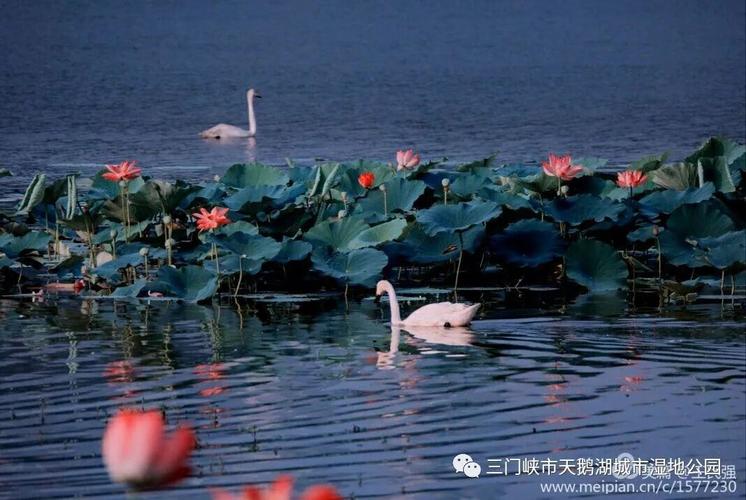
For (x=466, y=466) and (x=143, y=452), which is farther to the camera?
(x=466, y=466)

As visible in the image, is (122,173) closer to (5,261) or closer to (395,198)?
(5,261)

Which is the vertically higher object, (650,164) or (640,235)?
(650,164)

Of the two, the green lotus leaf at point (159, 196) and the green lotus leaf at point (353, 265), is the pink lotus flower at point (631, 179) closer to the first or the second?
the green lotus leaf at point (353, 265)

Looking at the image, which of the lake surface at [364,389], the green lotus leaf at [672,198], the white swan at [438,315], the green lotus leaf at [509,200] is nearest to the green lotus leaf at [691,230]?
the green lotus leaf at [672,198]

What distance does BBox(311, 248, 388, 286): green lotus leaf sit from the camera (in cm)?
828

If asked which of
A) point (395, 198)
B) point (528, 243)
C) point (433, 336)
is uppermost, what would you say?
point (395, 198)

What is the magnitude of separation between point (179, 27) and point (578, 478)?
2110 inches

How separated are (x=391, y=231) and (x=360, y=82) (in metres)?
25.7

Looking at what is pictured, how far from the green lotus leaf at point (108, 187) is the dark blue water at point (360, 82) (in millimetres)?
7259

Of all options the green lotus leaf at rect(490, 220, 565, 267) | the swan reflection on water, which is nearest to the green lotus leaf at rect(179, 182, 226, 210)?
the green lotus leaf at rect(490, 220, 565, 267)

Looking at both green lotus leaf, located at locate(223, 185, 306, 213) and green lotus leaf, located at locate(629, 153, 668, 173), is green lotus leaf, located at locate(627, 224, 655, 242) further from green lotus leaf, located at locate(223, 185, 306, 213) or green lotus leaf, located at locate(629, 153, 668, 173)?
green lotus leaf, located at locate(223, 185, 306, 213)

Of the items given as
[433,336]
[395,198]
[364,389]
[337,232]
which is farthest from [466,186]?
[364,389]

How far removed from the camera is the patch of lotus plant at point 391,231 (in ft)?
27.4

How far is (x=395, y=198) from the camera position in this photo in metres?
9.15
